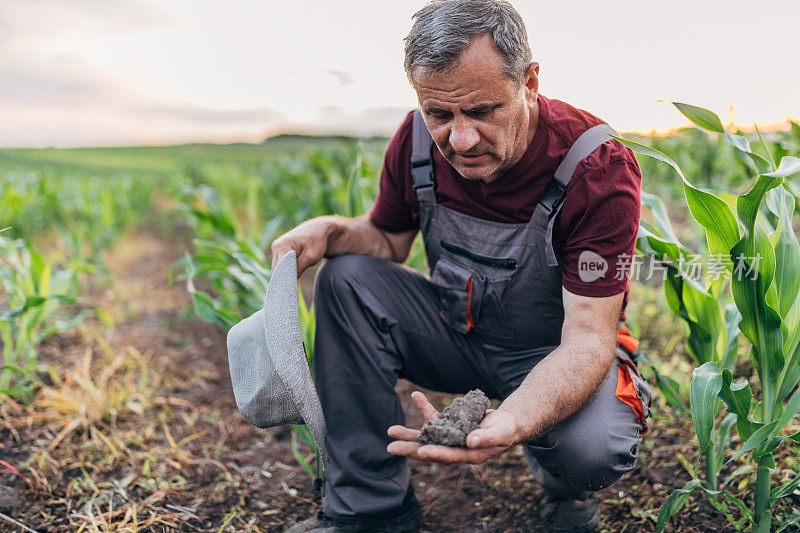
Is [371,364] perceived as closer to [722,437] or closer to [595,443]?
[595,443]

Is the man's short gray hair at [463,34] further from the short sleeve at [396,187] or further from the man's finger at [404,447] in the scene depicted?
the man's finger at [404,447]

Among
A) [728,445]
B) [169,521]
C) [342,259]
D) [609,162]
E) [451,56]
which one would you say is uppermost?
[451,56]

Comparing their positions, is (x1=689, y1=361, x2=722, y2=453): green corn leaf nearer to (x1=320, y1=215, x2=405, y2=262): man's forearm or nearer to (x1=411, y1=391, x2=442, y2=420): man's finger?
(x1=411, y1=391, x2=442, y2=420): man's finger

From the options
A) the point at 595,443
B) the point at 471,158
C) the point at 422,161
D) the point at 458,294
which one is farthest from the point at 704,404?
the point at 422,161

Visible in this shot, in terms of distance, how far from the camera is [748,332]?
4.90ft

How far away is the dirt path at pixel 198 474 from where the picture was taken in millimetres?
1825

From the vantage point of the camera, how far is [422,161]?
1.84 metres


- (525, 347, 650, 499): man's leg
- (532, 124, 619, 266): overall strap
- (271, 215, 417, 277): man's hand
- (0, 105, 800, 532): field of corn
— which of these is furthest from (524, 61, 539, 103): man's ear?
(525, 347, 650, 499): man's leg

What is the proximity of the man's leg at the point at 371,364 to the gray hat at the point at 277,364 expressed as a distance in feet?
0.40

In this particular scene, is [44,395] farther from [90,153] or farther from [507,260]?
[90,153]

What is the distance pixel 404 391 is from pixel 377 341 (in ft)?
3.18

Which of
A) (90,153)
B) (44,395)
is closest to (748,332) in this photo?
(44,395)

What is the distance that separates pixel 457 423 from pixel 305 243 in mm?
747

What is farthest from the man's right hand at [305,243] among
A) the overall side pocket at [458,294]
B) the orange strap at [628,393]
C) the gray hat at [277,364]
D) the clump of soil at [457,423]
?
the orange strap at [628,393]
